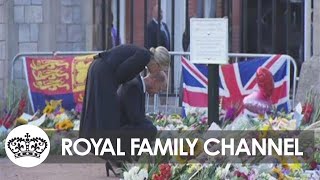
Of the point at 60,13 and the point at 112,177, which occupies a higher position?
the point at 60,13

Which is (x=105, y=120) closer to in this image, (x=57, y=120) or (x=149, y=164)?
(x=149, y=164)

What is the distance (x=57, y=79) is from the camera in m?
15.0

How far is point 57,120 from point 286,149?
13.8ft

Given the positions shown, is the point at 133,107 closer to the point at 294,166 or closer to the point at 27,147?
the point at 27,147

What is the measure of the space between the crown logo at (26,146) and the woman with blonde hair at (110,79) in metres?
0.52

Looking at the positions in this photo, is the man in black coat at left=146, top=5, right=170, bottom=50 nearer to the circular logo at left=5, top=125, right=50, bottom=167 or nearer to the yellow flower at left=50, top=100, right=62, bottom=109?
the yellow flower at left=50, top=100, right=62, bottom=109

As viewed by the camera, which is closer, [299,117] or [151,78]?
[151,78]

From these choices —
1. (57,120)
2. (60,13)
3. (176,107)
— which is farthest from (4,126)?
(60,13)

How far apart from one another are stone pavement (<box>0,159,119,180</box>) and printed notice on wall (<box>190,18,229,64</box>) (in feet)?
5.02

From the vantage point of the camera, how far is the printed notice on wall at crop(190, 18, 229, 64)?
10492 millimetres

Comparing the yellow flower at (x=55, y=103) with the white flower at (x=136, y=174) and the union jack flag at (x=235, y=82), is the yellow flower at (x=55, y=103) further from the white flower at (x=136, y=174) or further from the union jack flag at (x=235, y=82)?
the white flower at (x=136, y=174)

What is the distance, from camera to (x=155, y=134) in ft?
33.4

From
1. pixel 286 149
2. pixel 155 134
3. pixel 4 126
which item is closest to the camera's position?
pixel 286 149

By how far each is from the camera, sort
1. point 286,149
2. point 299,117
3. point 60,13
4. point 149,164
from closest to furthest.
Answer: point 149,164
point 286,149
point 299,117
point 60,13
